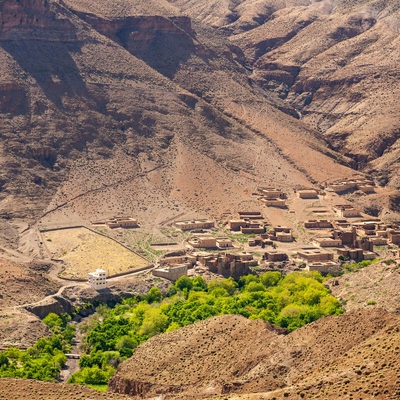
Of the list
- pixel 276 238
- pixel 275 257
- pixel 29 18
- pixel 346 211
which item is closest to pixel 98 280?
pixel 275 257

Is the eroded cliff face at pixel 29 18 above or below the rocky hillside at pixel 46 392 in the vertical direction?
above

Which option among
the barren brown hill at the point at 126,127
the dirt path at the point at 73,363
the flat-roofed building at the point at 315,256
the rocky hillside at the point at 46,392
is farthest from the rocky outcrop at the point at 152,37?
the rocky hillside at the point at 46,392

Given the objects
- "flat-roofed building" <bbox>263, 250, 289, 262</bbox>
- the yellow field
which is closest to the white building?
the yellow field

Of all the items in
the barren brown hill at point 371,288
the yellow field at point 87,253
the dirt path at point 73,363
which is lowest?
the dirt path at point 73,363

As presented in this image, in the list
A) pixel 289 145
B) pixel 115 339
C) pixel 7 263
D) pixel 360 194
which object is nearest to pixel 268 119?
pixel 289 145

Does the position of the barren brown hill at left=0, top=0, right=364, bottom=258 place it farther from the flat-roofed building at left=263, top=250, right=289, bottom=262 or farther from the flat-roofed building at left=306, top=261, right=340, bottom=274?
the flat-roofed building at left=306, top=261, right=340, bottom=274

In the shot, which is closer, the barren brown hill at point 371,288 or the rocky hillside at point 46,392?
the rocky hillside at point 46,392

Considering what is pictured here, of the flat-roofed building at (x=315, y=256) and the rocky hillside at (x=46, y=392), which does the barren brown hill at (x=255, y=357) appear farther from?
the flat-roofed building at (x=315, y=256)

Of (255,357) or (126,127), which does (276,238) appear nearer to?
(126,127)
